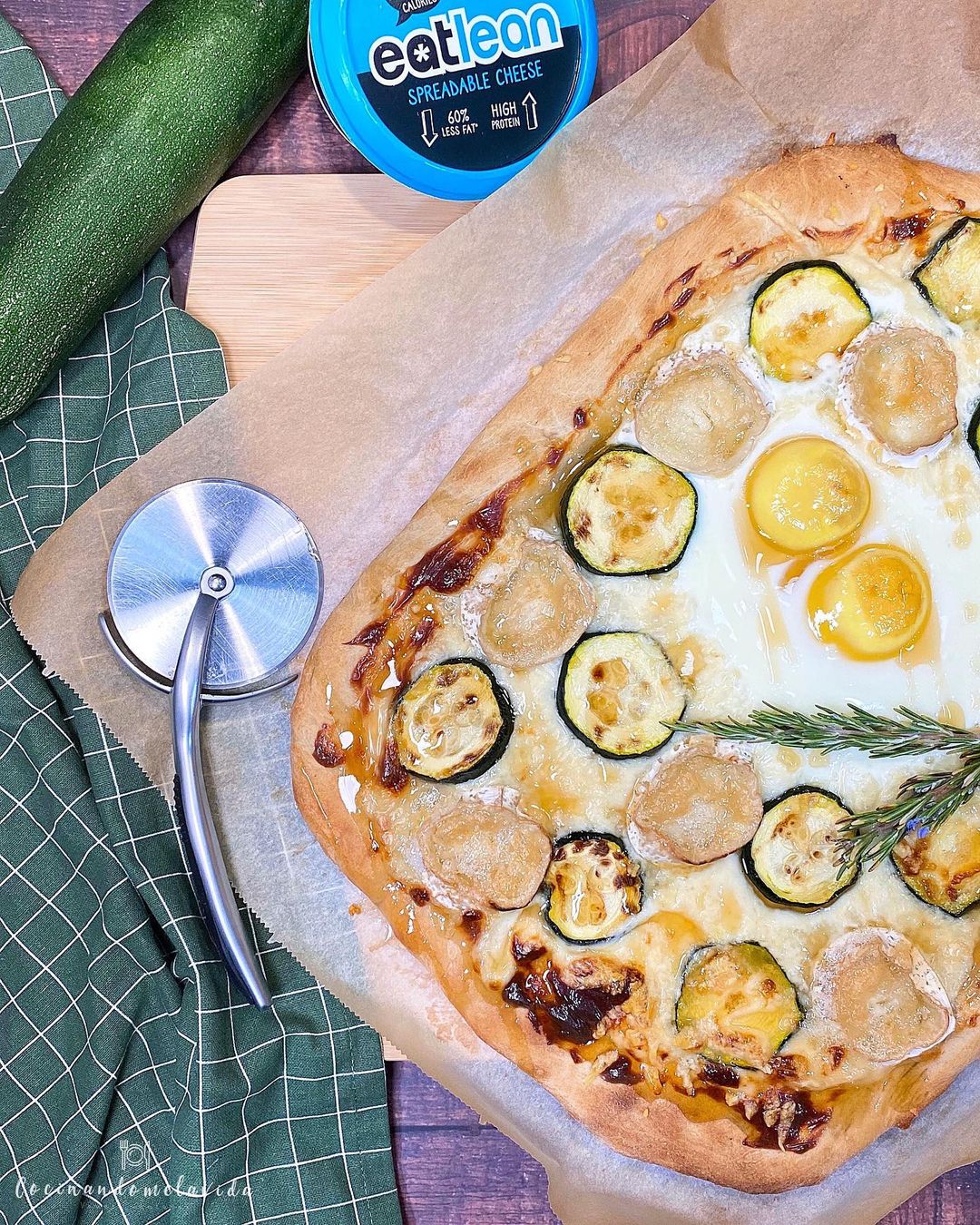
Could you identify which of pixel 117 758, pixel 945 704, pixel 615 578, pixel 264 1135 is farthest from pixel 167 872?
pixel 945 704

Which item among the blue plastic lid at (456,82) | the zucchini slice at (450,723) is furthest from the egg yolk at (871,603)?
the blue plastic lid at (456,82)

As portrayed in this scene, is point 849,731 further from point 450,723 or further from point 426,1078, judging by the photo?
point 426,1078

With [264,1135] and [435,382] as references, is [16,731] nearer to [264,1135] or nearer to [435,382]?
[264,1135]

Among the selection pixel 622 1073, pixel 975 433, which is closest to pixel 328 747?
pixel 622 1073

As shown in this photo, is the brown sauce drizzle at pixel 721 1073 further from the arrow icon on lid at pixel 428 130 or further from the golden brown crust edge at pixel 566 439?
the arrow icon on lid at pixel 428 130

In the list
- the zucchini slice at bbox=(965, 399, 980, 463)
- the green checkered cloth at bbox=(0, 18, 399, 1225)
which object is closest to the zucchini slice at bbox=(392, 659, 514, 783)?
the green checkered cloth at bbox=(0, 18, 399, 1225)

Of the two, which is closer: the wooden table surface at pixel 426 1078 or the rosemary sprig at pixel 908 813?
the rosemary sprig at pixel 908 813
